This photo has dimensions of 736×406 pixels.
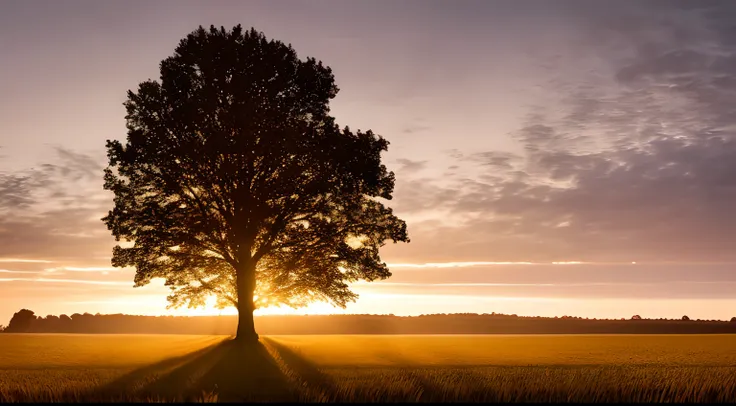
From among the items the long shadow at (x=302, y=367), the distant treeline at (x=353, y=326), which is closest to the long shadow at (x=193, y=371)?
the long shadow at (x=302, y=367)

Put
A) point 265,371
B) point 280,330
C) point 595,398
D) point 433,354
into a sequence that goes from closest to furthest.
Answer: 1. point 595,398
2. point 265,371
3. point 433,354
4. point 280,330

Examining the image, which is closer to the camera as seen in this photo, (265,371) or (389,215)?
(265,371)

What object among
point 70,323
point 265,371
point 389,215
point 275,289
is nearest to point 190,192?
point 275,289

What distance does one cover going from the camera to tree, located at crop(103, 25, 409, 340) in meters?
34.8

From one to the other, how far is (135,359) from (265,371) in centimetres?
1062

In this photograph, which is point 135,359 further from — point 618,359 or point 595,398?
point 595,398

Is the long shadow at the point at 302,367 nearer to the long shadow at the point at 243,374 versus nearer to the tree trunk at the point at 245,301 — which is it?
the long shadow at the point at 243,374

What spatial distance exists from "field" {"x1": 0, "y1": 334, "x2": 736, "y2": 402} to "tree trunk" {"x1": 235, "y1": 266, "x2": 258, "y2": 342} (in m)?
1.14

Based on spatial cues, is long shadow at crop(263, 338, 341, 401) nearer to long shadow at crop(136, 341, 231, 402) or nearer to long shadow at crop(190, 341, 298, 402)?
long shadow at crop(190, 341, 298, 402)

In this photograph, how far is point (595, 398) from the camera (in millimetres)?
11680

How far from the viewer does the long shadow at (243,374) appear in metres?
17.7

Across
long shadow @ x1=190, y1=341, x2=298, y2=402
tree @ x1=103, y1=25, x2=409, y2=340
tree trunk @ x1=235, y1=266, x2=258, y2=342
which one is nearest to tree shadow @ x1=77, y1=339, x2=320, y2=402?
long shadow @ x1=190, y1=341, x2=298, y2=402

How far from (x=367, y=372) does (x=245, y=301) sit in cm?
1414

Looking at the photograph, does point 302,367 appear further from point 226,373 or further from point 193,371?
point 193,371
